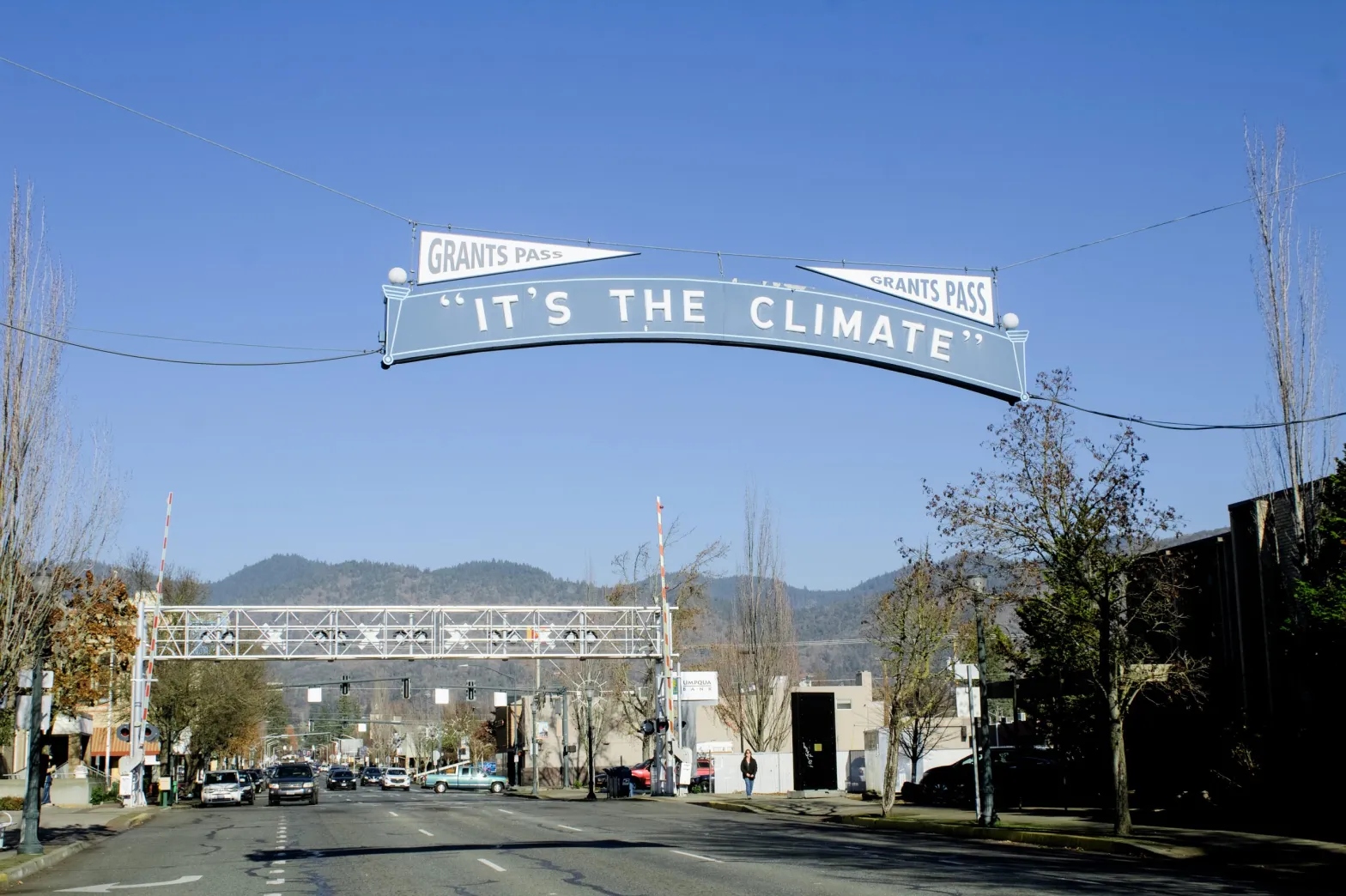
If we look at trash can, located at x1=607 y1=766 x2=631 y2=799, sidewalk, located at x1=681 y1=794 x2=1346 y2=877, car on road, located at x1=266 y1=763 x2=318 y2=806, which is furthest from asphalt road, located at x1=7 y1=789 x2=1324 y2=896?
trash can, located at x1=607 y1=766 x2=631 y2=799

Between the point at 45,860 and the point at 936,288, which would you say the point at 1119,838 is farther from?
the point at 45,860

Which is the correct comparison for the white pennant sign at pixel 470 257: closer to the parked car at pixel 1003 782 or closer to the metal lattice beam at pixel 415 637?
the parked car at pixel 1003 782

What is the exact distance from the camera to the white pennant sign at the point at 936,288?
15.8m

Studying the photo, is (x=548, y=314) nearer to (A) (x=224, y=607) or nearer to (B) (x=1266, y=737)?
(B) (x=1266, y=737)

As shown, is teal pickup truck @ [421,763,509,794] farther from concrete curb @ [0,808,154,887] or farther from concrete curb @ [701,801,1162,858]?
concrete curb @ [701,801,1162,858]

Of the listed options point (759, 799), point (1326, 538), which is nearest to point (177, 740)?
point (759, 799)

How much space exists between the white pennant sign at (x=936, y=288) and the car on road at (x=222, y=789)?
140 feet

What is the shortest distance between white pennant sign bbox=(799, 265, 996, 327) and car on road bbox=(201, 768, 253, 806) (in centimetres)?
4280

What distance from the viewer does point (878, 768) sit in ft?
151

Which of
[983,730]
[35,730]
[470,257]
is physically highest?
[470,257]

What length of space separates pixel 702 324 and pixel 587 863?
8337 millimetres

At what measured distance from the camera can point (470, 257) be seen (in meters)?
14.7

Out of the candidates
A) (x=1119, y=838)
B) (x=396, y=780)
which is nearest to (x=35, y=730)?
(x=1119, y=838)

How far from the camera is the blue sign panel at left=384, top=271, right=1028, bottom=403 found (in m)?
14.8
